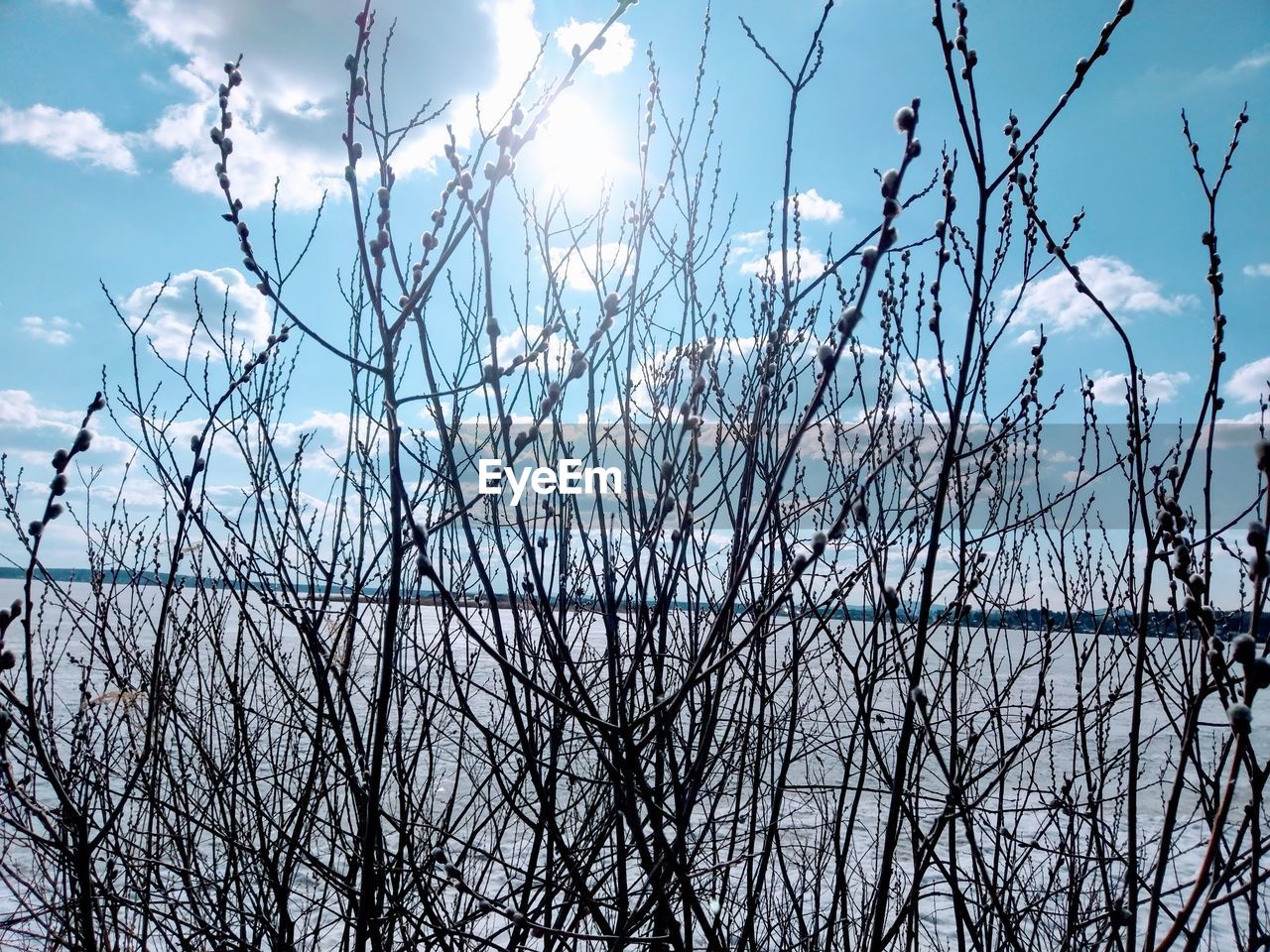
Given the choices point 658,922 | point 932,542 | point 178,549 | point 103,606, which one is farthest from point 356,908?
point 103,606

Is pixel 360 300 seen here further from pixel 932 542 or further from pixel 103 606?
pixel 932 542

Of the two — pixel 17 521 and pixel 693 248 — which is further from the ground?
pixel 693 248

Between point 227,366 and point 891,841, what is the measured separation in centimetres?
252

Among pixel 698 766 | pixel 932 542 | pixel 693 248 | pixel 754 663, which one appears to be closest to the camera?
pixel 932 542

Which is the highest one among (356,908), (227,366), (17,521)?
(227,366)

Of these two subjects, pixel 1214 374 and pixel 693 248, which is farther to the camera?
pixel 693 248

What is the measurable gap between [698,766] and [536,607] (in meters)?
0.33

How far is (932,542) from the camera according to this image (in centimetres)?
95

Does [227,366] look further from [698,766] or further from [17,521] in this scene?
[698,766]

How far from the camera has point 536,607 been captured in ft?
4.00

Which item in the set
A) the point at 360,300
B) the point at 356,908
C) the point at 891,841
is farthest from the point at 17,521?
the point at 891,841

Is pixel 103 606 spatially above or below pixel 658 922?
above

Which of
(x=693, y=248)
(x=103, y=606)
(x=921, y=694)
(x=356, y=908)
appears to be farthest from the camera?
(x=103, y=606)

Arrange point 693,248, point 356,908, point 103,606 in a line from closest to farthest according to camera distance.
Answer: point 356,908, point 693,248, point 103,606
